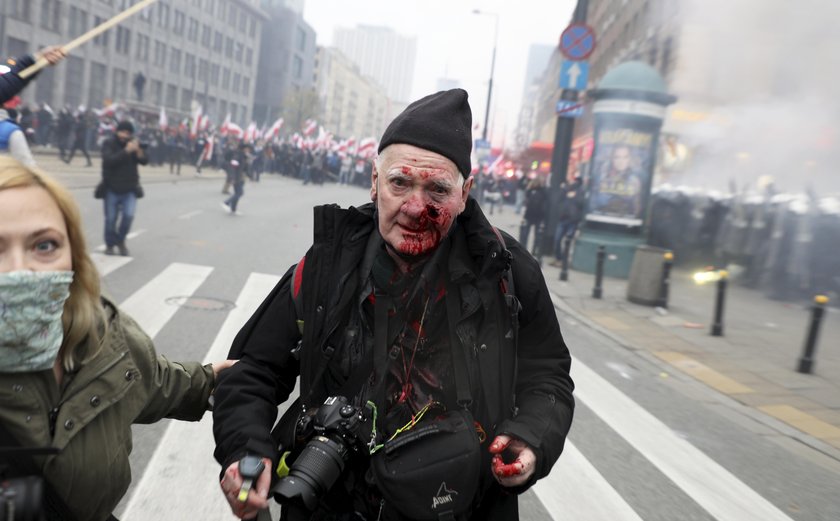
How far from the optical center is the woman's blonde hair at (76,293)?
1760 millimetres

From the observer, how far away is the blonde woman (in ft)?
5.40

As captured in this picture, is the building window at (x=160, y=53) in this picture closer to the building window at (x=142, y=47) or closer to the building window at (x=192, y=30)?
the building window at (x=142, y=47)

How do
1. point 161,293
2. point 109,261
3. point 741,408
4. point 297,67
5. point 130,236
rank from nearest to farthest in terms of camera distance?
point 741,408
point 161,293
point 109,261
point 130,236
point 297,67

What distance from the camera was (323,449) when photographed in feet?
5.93

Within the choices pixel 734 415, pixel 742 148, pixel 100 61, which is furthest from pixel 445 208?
pixel 100 61

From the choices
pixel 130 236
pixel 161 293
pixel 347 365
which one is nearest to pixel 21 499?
pixel 347 365

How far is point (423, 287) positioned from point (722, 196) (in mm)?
15874

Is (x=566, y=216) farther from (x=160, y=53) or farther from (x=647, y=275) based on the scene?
(x=160, y=53)

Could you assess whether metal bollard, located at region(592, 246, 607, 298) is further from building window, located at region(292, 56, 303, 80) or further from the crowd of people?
building window, located at region(292, 56, 303, 80)

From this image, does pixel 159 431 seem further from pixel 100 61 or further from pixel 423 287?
pixel 100 61

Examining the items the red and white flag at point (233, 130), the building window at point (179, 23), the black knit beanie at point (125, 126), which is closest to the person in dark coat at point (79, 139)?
the red and white flag at point (233, 130)

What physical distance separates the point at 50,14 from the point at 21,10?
280 cm

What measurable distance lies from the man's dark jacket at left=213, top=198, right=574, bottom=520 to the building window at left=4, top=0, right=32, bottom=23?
2005 inches

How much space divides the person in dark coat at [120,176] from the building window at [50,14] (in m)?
44.6
